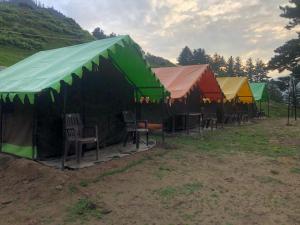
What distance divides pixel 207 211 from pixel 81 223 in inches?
70.9

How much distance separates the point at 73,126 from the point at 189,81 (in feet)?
24.7

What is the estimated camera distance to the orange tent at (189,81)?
45.4 ft

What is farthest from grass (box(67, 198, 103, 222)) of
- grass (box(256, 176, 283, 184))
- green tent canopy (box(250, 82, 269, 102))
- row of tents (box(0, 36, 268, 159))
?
green tent canopy (box(250, 82, 269, 102))

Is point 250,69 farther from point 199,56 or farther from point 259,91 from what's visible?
point 259,91

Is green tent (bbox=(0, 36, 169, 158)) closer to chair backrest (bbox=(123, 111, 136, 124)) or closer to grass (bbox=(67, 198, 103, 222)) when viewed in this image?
chair backrest (bbox=(123, 111, 136, 124))

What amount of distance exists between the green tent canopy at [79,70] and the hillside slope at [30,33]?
78.1 ft

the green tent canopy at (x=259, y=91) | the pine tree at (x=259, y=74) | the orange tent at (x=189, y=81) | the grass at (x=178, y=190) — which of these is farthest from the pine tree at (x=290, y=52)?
the pine tree at (x=259, y=74)

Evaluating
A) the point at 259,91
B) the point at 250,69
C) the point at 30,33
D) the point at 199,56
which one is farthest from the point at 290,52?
the point at 250,69

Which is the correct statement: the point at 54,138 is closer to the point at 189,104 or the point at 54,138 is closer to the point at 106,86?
the point at 106,86

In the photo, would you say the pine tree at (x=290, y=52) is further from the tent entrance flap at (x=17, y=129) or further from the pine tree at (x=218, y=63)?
the pine tree at (x=218, y=63)

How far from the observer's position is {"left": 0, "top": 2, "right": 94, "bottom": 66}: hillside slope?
39003 mm

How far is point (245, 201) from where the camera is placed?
541cm

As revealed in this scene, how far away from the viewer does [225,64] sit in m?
74.2

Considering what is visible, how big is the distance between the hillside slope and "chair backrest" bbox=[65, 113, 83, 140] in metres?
25.2
